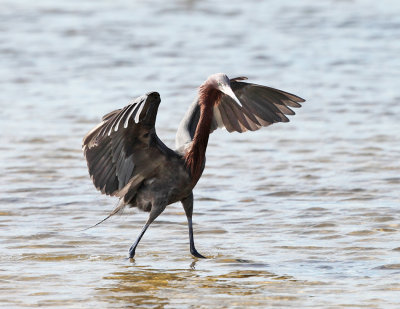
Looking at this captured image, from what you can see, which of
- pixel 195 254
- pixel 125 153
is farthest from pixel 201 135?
pixel 195 254

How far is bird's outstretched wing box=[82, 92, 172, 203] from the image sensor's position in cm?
732

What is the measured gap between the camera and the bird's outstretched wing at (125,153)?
732 cm

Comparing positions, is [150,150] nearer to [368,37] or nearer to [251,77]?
[251,77]

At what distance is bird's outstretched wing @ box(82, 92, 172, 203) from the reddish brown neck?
221 mm

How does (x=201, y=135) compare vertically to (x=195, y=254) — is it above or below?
above

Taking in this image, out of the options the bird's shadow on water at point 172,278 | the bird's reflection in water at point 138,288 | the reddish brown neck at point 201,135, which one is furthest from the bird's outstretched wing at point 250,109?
the bird's reflection in water at point 138,288

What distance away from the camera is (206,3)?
945 inches

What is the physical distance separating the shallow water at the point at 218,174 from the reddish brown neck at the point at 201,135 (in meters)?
0.72

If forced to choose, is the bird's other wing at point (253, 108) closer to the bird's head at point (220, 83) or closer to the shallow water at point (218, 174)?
the bird's head at point (220, 83)

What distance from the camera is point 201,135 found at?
25.0 feet

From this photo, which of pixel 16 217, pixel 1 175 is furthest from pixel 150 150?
pixel 1 175

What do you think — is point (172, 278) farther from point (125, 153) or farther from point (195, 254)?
point (125, 153)

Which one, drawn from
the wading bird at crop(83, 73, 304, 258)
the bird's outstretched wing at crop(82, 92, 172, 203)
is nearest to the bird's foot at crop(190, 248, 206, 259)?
the wading bird at crop(83, 73, 304, 258)

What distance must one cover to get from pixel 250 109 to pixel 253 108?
30 mm
